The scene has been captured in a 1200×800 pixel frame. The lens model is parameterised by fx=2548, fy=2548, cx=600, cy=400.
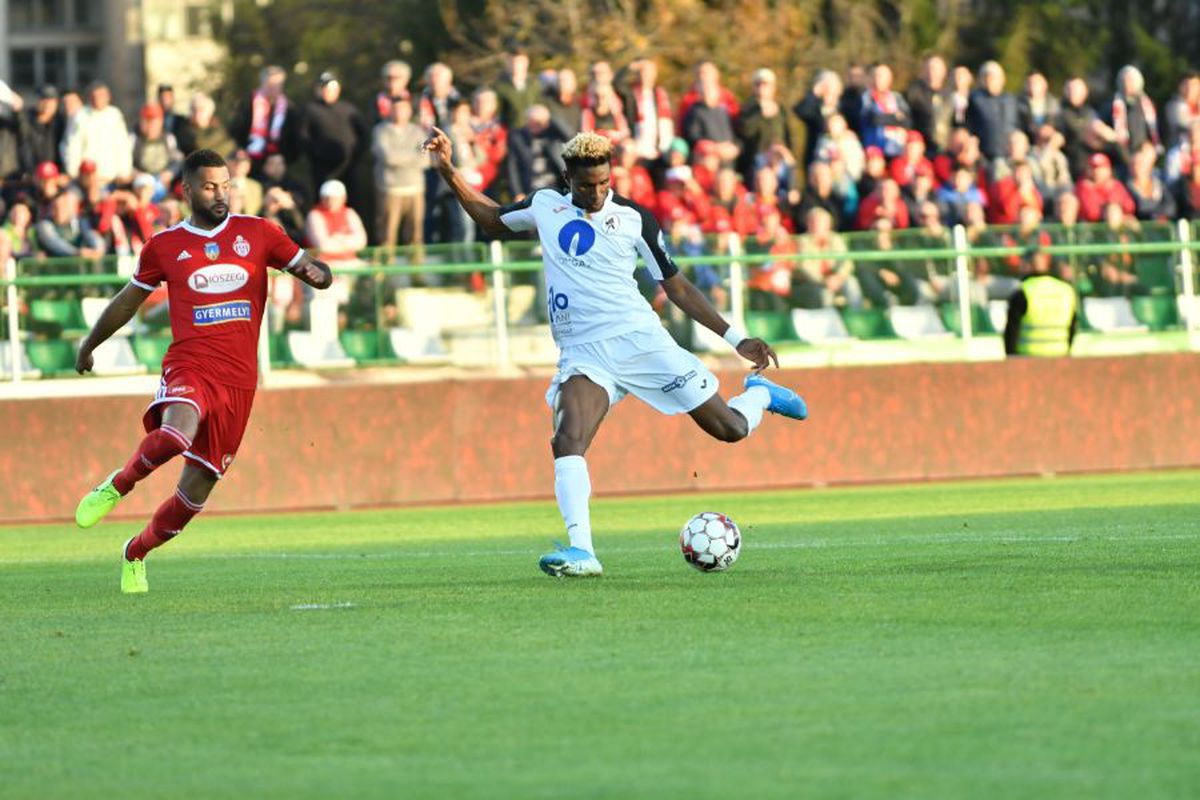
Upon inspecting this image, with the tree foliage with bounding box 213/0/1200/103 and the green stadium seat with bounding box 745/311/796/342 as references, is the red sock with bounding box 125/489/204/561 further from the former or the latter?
the tree foliage with bounding box 213/0/1200/103

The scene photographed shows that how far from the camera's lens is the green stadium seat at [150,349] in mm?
19922

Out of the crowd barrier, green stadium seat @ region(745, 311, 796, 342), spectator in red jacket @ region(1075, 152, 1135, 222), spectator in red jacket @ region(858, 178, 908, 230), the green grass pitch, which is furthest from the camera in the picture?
spectator in red jacket @ region(1075, 152, 1135, 222)

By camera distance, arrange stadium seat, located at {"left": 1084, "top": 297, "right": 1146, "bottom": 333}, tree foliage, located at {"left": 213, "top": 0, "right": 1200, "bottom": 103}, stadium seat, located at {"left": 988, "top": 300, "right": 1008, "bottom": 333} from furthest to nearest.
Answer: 1. tree foliage, located at {"left": 213, "top": 0, "right": 1200, "bottom": 103}
2. stadium seat, located at {"left": 1084, "top": 297, "right": 1146, "bottom": 333}
3. stadium seat, located at {"left": 988, "top": 300, "right": 1008, "bottom": 333}

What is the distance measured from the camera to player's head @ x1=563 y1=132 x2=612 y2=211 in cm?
1195

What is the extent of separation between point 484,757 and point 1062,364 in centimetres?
1631

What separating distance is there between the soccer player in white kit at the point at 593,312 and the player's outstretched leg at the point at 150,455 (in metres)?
1.72

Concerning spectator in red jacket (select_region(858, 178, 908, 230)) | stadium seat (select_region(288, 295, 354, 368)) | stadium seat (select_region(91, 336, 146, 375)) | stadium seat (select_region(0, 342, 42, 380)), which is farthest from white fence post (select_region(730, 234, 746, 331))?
stadium seat (select_region(0, 342, 42, 380))

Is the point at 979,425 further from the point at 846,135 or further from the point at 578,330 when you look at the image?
the point at 578,330

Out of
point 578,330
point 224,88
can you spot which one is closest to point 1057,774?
point 578,330

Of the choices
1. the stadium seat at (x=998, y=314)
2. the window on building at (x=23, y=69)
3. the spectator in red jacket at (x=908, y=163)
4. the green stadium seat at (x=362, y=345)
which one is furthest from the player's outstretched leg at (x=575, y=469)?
the window on building at (x=23, y=69)

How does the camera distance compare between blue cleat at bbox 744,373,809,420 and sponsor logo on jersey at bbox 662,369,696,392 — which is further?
blue cleat at bbox 744,373,809,420

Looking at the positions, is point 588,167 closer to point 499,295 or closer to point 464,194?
point 464,194

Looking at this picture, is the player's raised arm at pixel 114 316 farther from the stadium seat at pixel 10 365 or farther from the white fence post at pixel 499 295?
the white fence post at pixel 499 295

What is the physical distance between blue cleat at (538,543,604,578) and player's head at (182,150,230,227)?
2283mm
